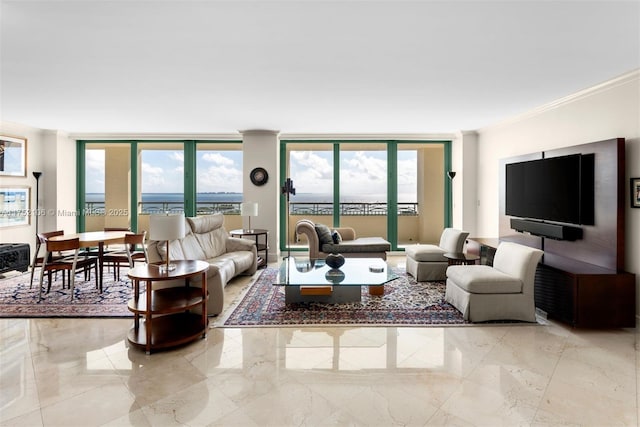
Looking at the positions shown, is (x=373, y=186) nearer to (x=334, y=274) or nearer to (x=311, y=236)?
(x=311, y=236)

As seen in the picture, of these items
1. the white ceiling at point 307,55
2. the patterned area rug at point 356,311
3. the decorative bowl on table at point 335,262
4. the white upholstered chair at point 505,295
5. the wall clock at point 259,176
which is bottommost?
the patterned area rug at point 356,311

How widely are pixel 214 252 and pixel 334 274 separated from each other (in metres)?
2.18

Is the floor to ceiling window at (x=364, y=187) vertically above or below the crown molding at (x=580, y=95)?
below

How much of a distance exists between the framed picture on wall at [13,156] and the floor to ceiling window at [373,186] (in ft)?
15.9

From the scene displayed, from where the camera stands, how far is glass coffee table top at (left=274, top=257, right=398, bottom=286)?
3.89m

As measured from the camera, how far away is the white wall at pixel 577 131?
3.55m

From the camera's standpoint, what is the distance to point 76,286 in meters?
4.95

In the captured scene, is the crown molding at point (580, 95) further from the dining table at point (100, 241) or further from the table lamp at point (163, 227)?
the dining table at point (100, 241)

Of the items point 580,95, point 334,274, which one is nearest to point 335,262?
point 334,274

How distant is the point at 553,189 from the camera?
14.3 feet

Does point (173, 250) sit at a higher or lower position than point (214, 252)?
higher

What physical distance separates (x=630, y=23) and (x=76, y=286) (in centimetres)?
666

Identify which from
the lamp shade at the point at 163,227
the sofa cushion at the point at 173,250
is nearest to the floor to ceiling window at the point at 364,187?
the sofa cushion at the point at 173,250

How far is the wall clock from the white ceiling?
178 cm
